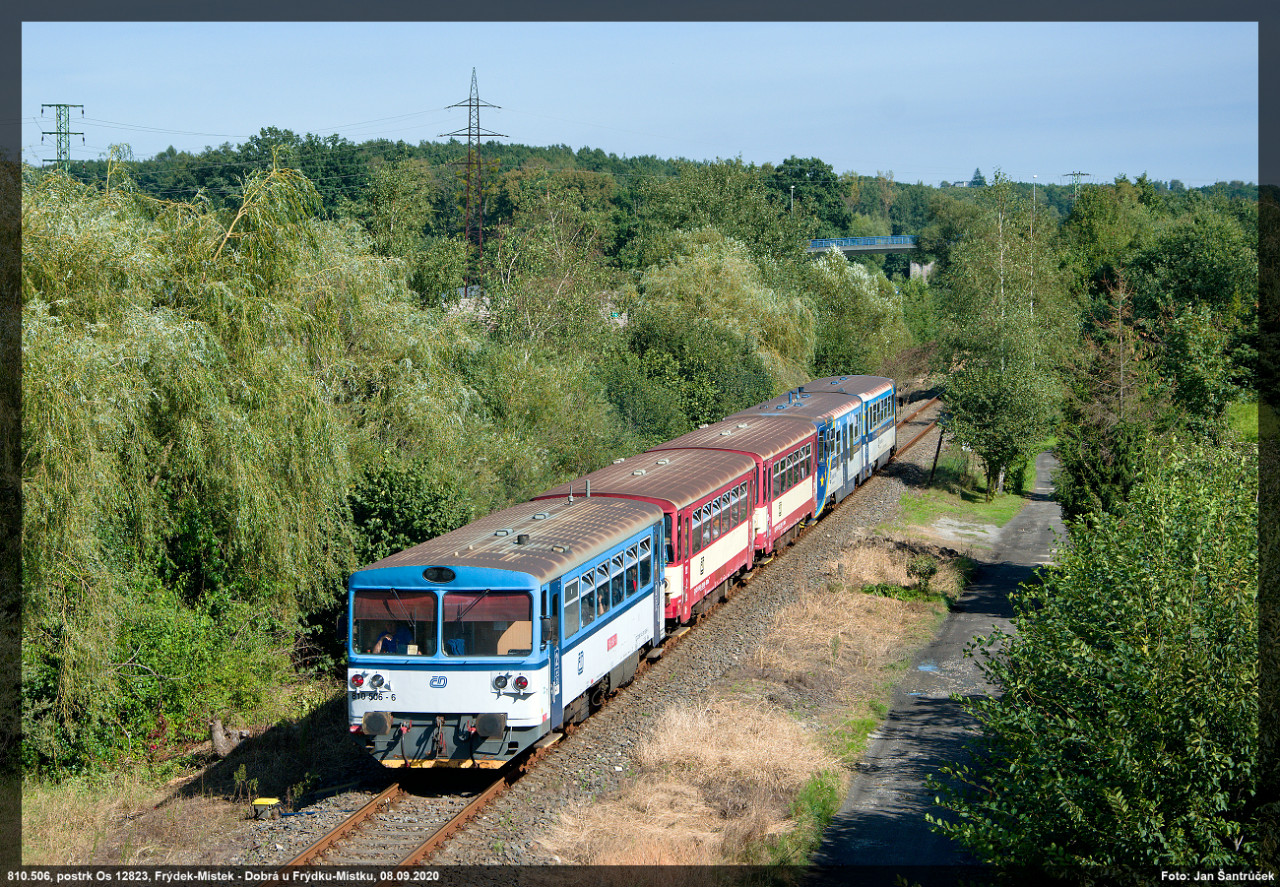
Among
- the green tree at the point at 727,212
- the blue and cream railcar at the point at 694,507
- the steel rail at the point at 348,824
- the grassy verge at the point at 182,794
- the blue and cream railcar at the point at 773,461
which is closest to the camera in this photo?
the steel rail at the point at 348,824

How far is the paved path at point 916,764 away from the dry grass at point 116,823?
6.65 meters

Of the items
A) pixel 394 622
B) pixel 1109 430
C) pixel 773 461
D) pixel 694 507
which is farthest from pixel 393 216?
pixel 394 622

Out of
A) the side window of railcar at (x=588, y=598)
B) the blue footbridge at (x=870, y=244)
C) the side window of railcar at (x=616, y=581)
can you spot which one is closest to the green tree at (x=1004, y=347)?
the side window of railcar at (x=616, y=581)

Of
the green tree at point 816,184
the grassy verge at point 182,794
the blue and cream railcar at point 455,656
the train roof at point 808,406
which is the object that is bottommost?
the grassy verge at point 182,794

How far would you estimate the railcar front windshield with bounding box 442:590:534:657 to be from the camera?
1191cm

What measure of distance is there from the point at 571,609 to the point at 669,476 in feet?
20.6

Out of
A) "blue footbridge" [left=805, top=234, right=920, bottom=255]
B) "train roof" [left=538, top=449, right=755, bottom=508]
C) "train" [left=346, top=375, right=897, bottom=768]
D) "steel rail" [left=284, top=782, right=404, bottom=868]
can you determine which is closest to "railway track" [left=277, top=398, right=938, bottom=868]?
"steel rail" [left=284, top=782, right=404, bottom=868]

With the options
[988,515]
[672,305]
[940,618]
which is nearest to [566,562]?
[940,618]

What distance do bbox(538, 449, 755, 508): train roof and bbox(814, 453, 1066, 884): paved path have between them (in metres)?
4.67

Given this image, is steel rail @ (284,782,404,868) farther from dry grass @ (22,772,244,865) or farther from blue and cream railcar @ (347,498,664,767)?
dry grass @ (22,772,244,865)

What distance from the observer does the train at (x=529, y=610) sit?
11.9 metres

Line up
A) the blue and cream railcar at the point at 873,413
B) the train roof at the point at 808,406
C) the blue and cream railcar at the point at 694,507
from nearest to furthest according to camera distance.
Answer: the blue and cream railcar at the point at 694,507 < the train roof at the point at 808,406 < the blue and cream railcar at the point at 873,413

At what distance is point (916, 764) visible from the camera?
44.2 ft

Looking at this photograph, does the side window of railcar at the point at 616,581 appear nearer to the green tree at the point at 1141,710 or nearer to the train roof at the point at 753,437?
the green tree at the point at 1141,710
